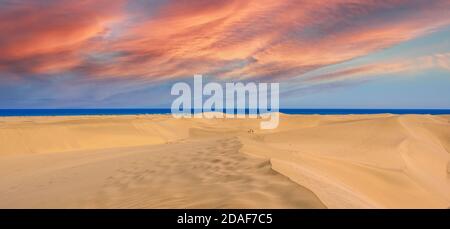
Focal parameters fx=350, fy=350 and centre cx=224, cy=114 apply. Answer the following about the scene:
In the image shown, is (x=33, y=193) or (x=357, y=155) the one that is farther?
(x=357, y=155)

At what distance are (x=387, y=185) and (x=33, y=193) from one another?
30.0ft

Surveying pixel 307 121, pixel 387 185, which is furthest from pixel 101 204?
pixel 307 121

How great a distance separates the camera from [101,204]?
239 inches

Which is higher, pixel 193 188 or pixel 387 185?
pixel 193 188

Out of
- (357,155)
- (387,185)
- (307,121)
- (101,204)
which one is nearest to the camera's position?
(101,204)

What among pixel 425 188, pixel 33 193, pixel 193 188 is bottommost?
pixel 425 188

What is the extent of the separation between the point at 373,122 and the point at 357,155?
→ 9.53 meters

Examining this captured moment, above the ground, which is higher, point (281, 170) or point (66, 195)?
point (281, 170)

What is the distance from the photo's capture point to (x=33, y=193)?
7.79 metres
